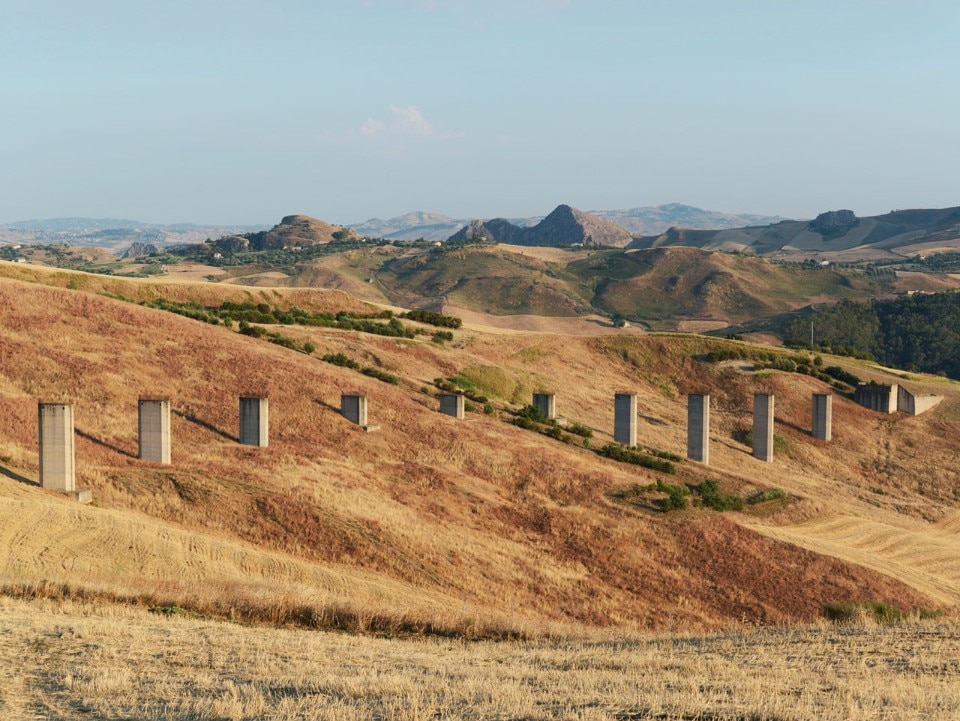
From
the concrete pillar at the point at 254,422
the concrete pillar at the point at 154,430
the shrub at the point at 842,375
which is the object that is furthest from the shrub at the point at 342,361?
the shrub at the point at 842,375

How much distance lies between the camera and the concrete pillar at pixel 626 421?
62156 millimetres

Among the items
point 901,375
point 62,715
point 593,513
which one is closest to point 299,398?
point 593,513

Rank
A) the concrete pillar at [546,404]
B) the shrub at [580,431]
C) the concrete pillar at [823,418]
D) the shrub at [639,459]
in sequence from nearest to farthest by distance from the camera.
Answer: the shrub at [639,459], the shrub at [580,431], the concrete pillar at [546,404], the concrete pillar at [823,418]

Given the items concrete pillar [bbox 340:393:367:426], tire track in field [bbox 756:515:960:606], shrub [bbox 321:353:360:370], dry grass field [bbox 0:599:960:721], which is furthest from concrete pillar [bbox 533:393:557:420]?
dry grass field [bbox 0:599:960:721]

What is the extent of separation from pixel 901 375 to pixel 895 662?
Result: 8383cm

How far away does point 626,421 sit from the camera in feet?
205

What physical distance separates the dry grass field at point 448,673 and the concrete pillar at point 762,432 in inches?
1855

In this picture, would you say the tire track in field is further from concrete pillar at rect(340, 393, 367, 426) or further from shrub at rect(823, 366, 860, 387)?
shrub at rect(823, 366, 860, 387)

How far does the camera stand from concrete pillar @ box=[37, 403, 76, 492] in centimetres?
3341

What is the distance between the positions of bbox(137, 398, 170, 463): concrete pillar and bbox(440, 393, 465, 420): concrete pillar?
65.1 feet

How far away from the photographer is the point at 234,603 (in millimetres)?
23609

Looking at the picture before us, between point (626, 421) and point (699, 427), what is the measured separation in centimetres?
453

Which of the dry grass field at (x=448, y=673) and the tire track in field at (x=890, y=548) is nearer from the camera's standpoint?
→ the dry grass field at (x=448, y=673)

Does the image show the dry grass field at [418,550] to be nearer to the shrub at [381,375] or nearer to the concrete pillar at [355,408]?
the concrete pillar at [355,408]
